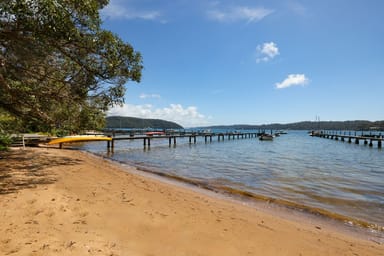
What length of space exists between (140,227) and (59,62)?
7397 millimetres

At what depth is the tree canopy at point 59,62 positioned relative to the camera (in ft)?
18.8

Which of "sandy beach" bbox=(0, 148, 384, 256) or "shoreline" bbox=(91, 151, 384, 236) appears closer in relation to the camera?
"sandy beach" bbox=(0, 148, 384, 256)

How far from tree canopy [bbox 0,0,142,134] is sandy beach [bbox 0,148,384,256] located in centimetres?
322

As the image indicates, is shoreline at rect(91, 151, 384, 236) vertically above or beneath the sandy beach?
beneath

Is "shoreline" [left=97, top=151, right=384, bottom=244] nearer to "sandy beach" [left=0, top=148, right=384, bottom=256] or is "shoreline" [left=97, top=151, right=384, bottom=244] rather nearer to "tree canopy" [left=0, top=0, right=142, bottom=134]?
"sandy beach" [left=0, top=148, right=384, bottom=256]

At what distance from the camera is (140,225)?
4.56 meters

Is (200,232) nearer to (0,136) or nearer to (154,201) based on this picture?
(154,201)

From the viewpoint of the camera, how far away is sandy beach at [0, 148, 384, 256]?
356 centimetres

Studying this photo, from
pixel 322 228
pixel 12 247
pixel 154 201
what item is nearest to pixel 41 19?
pixel 12 247

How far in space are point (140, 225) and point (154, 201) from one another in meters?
2.01

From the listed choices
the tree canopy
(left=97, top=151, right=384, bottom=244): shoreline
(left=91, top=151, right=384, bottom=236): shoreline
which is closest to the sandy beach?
(left=97, top=151, right=384, bottom=244): shoreline

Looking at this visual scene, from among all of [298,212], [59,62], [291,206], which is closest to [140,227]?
[298,212]

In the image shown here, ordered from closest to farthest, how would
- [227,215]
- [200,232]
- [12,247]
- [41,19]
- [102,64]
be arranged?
[12,247] < [200,232] < [41,19] < [227,215] < [102,64]

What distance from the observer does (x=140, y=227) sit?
4.46 metres
